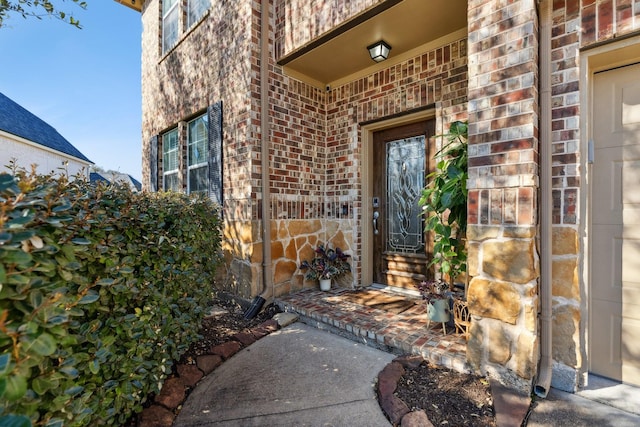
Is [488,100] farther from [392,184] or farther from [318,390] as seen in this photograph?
[318,390]

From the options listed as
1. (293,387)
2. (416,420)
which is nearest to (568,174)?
(416,420)

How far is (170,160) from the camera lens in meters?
5.36

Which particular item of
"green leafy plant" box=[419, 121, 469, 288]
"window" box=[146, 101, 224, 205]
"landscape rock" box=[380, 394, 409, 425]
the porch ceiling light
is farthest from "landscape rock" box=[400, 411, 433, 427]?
the porch ceiling light

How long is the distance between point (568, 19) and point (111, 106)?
18921mm

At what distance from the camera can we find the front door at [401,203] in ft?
11.1

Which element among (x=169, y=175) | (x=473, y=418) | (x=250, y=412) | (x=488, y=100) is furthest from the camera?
(x=169, y=175)

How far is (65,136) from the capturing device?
53.7ft

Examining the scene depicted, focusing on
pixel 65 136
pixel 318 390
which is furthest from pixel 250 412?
pixel 65 136

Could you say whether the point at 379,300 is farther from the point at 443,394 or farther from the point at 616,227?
the point at 616,227

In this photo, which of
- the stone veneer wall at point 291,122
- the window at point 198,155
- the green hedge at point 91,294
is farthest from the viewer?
the window at point 198,155

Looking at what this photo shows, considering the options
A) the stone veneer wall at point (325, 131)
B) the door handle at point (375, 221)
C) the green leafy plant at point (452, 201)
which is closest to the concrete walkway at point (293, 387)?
the green leafy plant at point (452, 201)

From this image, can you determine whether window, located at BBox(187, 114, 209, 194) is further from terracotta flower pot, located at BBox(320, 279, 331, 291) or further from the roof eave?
the roof eave

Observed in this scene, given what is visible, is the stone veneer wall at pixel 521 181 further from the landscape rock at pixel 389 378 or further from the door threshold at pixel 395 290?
the door threshold at pixel 395 290

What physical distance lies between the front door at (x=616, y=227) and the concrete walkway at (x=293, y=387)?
1399 millimetres
